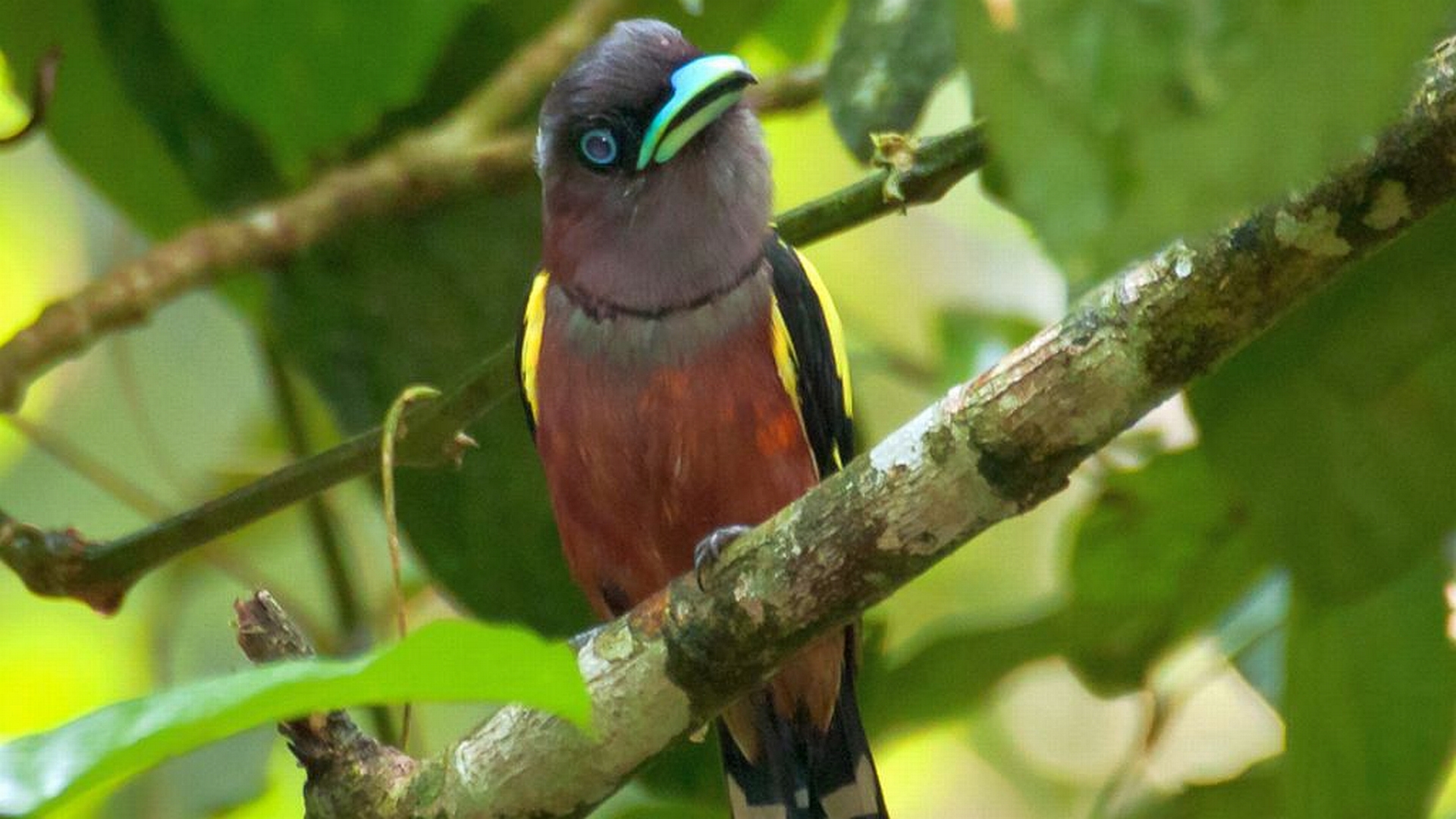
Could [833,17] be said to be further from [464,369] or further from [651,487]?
[651,487]

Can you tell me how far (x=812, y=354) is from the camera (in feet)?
8.81

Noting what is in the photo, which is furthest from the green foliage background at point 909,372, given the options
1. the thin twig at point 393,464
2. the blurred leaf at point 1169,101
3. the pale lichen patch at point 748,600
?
the pale lichen patch at point 748,600

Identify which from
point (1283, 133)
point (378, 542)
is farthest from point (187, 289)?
point (1283, 133)

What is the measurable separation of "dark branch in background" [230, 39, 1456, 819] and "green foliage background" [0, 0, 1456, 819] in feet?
1.67

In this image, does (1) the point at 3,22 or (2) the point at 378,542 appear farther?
(2) the point at 378,542

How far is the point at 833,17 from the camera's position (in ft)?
12.5

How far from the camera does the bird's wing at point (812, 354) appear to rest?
2674 mm

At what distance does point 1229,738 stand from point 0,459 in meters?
3.56

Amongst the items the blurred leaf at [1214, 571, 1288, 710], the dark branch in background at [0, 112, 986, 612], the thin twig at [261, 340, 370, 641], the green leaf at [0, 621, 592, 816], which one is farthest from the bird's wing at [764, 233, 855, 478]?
the green leaf at [0, 621, 592, 816]

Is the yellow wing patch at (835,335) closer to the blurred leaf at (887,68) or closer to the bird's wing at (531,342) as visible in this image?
the blurred leaf at (887,68)

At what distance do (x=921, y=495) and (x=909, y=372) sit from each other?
191 centimetres

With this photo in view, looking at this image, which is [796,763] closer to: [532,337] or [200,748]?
[532,337]

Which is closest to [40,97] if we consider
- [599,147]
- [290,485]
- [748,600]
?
[290,485]

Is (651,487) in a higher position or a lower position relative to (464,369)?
lower
